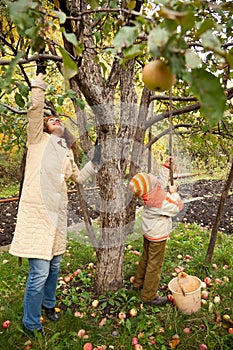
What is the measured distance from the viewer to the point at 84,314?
230 cm

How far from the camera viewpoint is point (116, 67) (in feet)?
7.07

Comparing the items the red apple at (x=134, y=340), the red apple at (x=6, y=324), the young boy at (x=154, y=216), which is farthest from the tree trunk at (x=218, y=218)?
the red apple at (x=6, y=324)

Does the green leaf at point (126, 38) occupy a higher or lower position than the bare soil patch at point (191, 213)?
higher

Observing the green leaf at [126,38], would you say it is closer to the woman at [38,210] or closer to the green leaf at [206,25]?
the green leaf at [206,25]

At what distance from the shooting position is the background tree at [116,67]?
635 millimetres

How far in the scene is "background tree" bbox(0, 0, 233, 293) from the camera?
63cm

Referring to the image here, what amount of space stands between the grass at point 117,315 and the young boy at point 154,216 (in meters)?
0.15

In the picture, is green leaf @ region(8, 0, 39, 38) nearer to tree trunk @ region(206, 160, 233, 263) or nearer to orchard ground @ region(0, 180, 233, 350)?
orchard ground @ region(0, 180, 233, 350)

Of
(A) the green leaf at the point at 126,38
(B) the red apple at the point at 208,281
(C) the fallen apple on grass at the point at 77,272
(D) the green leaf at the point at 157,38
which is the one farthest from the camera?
(C) the fallen apple on grass at the point at 77,272

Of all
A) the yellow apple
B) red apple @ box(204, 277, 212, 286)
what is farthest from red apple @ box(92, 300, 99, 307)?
the yellow apple

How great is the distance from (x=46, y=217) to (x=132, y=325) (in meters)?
0.93

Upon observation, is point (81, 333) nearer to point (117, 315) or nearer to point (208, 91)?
point (117, 315)

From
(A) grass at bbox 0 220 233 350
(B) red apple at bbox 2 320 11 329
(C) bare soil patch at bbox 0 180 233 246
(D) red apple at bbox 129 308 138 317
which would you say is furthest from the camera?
(C) bare soil patch at bbox 0 180 233 246

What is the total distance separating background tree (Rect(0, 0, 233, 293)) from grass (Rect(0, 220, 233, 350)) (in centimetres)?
20
